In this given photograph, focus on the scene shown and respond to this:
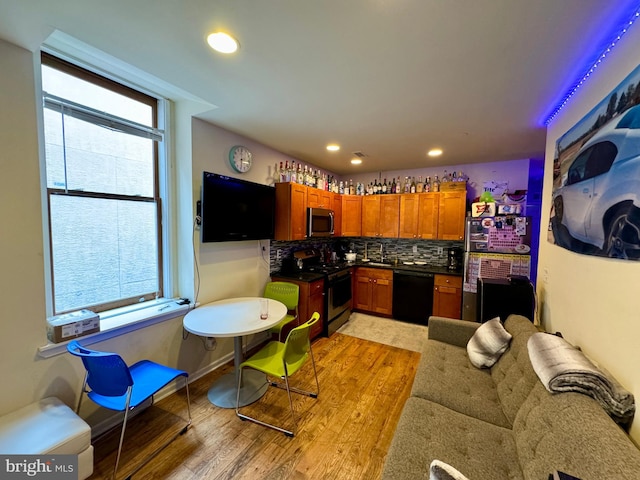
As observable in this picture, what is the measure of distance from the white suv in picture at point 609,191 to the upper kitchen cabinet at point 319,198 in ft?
8.88

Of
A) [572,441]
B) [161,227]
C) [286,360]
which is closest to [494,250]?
[572,441]

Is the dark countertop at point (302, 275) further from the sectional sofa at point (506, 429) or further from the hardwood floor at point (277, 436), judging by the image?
the sectional sofa at point (506, 429)

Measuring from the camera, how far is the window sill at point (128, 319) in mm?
1715

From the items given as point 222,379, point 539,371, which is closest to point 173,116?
point 222,379

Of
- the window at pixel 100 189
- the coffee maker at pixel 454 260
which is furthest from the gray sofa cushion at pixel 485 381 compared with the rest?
the window at pixel 100 189

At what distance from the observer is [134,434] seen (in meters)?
1.90

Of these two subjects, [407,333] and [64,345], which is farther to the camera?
[407,333]

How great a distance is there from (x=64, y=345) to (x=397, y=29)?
9.30 ft

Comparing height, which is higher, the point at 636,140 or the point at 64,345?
the point at 636,140

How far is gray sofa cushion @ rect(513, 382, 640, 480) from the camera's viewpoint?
0.86 metres

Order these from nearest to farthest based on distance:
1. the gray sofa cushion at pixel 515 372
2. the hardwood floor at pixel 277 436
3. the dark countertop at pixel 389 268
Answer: the gray sofa cushion at pixel 515 372, the hardwood floor at pixel 277 436, the dark countertop at pixel 389 268

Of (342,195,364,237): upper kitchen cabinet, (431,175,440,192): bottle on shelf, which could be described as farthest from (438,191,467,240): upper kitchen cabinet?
(342,195,364,237): upper kitchen cabinet

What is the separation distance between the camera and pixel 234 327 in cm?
207

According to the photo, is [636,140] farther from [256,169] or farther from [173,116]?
[173,116]
